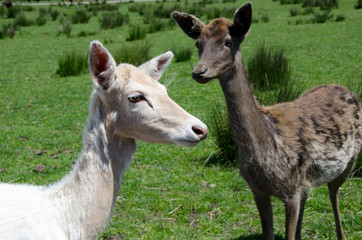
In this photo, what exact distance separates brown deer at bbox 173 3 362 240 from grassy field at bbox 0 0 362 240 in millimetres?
838

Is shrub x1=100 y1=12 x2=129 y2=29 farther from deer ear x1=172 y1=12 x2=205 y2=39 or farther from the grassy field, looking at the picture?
deer ear x1=172 y1=12 x2=205 y2=39

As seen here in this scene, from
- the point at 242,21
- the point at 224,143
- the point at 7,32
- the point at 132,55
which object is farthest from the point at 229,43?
the point at 7,32

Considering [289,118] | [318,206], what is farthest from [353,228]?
[289,118]

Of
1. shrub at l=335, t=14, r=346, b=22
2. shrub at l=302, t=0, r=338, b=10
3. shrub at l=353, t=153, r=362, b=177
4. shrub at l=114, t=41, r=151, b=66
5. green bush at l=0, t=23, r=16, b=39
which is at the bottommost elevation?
green bush at l=0, t=23, r=16, b=39

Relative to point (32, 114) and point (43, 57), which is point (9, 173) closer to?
point (32, 114)

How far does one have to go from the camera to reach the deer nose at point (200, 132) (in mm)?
2402

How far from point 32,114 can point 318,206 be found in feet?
19.2

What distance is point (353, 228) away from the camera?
4.49m

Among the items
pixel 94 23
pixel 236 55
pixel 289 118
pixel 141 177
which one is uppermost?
pixel 236 55

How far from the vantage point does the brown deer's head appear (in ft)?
11.9

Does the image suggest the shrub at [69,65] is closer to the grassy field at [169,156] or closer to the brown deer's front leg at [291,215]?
the grassy field at [169,156]

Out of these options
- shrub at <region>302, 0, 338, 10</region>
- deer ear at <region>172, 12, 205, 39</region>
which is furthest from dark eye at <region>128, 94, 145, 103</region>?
shrub at <region>302, 0, 338, 10</region>

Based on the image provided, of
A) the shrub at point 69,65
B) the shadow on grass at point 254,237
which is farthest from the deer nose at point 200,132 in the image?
the shrub at point 69,65

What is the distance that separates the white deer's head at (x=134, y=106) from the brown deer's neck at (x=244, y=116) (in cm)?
119
